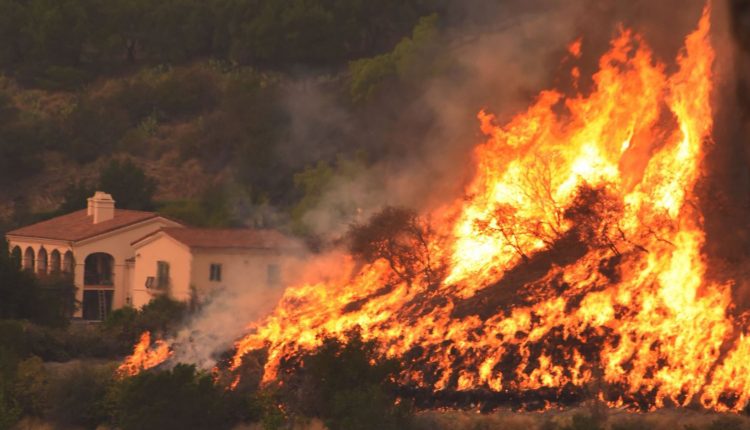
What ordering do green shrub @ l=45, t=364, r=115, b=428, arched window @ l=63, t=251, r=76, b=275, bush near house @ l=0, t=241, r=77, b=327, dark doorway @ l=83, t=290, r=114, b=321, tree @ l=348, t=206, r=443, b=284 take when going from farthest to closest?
arched window @ l=63, t=251, r=76, b=275 < dark doorway @ l=83, t=290, r=114, b=321 < bush near house @ l=0, t=241, r=77, b=327 < tree @ l=348, t=206, r=443, b=284 < green shrub @ l=45, t=364, r=115, b=428

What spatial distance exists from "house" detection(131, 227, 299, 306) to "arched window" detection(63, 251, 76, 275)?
314cm

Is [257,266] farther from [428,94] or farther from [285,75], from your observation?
[285,75]

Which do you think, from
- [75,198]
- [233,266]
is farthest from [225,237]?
[75,198]

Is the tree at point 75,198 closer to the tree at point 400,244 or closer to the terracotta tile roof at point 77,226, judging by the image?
the terracotta tile roof at point 77,226

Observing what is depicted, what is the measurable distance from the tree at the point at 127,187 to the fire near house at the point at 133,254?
A: 20.9 feet

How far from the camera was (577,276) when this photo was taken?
3169 centimetres

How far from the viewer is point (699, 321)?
2948 cm

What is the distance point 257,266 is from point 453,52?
47.6 ft

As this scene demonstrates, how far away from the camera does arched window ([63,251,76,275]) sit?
216 feet

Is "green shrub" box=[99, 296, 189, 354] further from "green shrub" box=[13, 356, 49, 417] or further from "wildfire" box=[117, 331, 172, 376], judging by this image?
"green shrub" box=[13, 356, 49, 417]

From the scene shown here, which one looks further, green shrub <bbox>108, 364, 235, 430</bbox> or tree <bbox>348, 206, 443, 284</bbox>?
tree <bbox>348, 206, 443, 284</bbox>

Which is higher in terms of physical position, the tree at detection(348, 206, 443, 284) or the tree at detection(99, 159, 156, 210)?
the tree at detection(99, 159, 156, 210)

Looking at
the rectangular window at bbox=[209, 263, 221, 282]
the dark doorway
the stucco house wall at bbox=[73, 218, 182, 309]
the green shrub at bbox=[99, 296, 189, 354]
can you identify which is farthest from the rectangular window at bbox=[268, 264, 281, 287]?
the dark doorway

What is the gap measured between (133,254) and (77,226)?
4279mm
